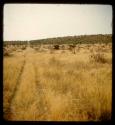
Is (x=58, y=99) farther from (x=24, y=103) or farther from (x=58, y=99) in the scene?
(x=24, y=103)

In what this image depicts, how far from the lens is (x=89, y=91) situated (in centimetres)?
599

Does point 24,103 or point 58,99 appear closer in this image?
point 24,103

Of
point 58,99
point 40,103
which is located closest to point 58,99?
point 58,99

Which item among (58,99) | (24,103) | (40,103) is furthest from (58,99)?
(24,103)

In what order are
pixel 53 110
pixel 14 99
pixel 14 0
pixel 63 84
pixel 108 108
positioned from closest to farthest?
1. pixel 14 0
2. pixel 108 108
3. pixel 53 110
4. pixel 14 99
5. pixel 63 84

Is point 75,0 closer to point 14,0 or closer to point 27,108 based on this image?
point 14,0

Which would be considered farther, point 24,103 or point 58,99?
point 58,99

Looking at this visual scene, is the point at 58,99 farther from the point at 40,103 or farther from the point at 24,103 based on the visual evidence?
the point at 24,103

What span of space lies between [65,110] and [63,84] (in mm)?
2192

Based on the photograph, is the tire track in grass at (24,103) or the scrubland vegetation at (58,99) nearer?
the scrubland vegetation at (58,99)

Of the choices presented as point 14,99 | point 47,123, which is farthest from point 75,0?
point 14,99

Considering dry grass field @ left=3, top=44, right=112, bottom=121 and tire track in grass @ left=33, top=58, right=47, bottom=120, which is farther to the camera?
tire track in grass @ left=33, top=58, right=47, bottom=120

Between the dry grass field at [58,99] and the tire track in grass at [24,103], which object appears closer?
the dry grass field at [58,99]

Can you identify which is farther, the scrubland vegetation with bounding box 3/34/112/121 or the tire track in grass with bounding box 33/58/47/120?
the tire track in grass with bounding box 33/58/47/120
